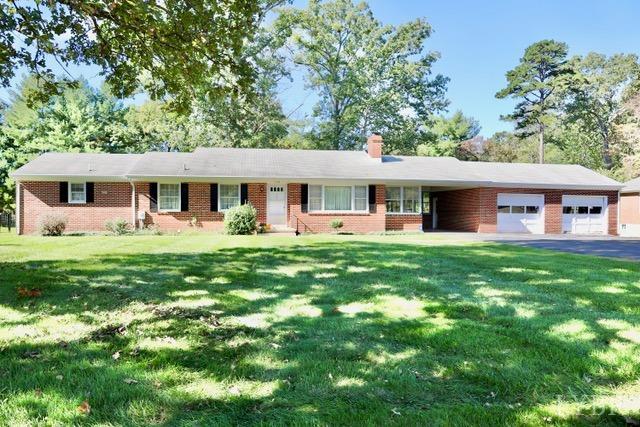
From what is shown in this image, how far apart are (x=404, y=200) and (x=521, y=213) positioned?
6504 mm

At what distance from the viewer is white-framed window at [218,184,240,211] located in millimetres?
20953

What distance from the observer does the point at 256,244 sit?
520 inches

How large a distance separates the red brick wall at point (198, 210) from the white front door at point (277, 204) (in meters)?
0.26

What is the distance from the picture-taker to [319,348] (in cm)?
393

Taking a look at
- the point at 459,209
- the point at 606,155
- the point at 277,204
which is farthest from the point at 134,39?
the point at 606,155

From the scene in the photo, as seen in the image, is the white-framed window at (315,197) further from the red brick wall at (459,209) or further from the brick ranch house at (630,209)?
the brick ranch house at (630,209)

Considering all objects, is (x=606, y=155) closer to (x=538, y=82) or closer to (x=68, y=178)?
(x=538, y=82)

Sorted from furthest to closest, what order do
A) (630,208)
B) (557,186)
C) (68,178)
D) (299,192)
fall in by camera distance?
1. (630,208)
2. (557,186)
3. (299,192)
4. (68,178)

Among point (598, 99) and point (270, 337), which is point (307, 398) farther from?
point (598, 99)

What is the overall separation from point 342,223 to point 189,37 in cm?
1433

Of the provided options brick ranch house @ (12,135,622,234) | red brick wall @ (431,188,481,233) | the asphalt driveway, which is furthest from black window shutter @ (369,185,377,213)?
the asphalt driveway

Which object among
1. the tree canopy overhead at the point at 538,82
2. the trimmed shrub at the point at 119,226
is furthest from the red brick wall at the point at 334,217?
the tree canopy overhead at the point at 538,82

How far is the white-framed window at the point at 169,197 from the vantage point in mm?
20470

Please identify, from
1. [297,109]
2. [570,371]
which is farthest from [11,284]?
[297,109]
